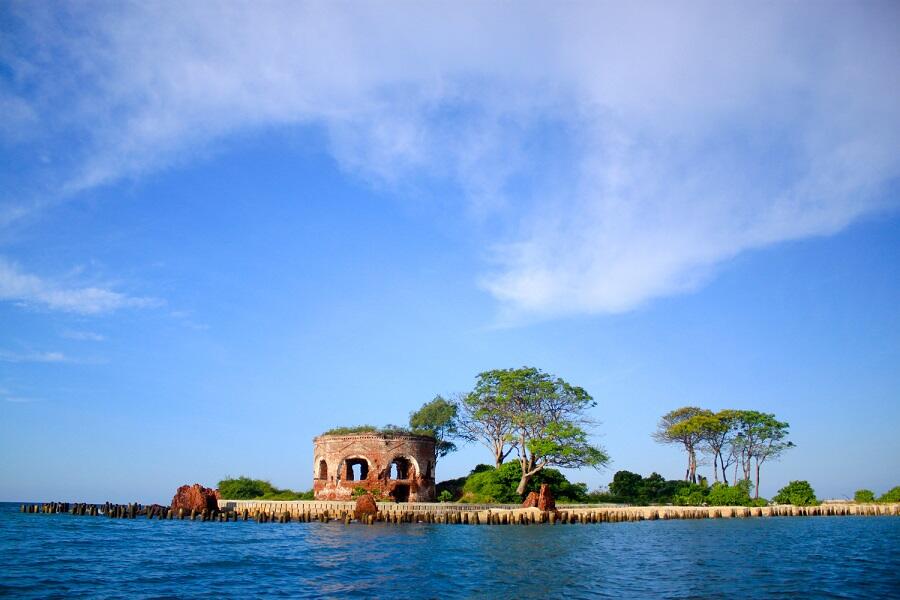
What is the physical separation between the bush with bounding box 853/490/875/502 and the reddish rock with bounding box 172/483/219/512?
57.5 meters

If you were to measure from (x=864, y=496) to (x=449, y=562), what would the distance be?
2215 inches

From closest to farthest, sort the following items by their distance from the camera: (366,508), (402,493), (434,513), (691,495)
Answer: (366,508)
(434,513)
(402,493)
(691,495)

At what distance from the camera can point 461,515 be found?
39781 millimetres

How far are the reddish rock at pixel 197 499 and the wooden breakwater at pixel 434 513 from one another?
0.43 metres

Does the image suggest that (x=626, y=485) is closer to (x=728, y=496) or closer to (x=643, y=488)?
(x=643, y=488)

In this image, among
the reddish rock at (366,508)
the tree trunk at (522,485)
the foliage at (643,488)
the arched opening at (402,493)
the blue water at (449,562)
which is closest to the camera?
the blue water at (449,562)

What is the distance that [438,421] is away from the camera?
64.8 m

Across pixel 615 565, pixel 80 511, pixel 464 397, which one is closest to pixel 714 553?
pixel 615 565

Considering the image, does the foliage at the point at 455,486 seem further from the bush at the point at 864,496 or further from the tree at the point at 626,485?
the bush at the point at 864,496

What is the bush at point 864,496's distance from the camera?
6300cm

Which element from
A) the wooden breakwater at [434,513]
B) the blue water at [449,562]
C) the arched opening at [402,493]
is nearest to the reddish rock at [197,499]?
the wooden breakwater at [434,513]

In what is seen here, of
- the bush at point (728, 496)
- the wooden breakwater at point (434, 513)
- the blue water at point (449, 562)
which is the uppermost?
the bush at point (728, 496)

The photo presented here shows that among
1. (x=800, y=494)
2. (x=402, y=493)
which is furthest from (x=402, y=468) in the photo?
(x=800, y=494)

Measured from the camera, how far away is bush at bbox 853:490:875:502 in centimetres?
6300
